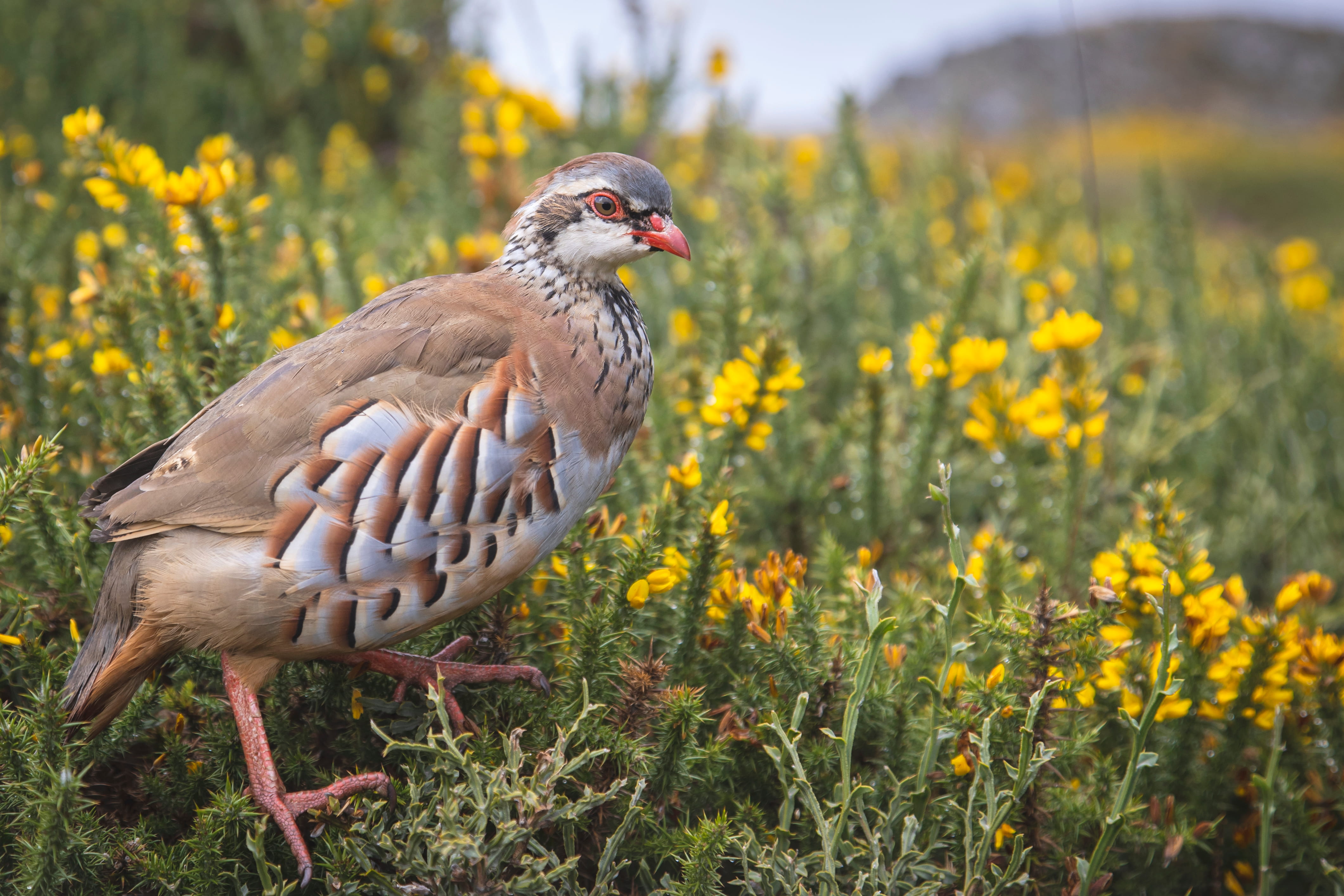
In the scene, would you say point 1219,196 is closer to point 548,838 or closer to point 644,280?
point 644,280

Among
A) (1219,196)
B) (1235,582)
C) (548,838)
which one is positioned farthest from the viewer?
(1219,196)

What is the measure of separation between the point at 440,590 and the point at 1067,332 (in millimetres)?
1902

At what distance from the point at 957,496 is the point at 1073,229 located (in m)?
4.31

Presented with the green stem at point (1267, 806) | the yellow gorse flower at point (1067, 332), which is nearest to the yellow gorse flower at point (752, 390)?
the yellow gorse flower at point (1067, 332)

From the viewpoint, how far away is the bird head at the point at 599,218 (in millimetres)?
2438

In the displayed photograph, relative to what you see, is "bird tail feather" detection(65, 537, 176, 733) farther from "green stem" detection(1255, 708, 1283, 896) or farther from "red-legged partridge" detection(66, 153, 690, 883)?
"green stem" detection(1255, 708, 1283, 896)

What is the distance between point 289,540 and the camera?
6.37ft

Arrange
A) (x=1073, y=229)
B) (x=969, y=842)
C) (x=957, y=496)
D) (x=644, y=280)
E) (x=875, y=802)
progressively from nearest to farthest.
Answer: (x=969, y=842), (x=875, y=802), (x=957, y=496), (x=644, y=280), (x=1073, y=229)

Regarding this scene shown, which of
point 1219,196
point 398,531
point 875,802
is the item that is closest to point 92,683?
point 398,531

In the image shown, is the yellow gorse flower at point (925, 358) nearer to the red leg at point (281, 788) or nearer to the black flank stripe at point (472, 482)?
the black flank stripe at point (472, 482)

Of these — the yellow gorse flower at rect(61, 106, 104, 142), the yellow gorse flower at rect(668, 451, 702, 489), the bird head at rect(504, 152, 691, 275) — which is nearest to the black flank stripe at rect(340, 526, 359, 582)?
the yellow gorse flower at rect(668, 451, 702, 489)

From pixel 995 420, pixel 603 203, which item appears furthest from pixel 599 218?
pixel 995 420

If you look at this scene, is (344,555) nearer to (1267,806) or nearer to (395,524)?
(395,524)

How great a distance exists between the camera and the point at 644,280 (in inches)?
174
